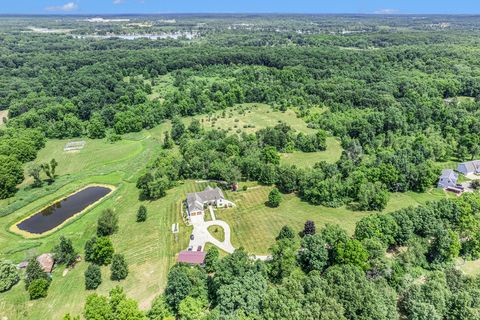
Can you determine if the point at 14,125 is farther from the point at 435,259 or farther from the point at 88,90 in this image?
the point at 435,259

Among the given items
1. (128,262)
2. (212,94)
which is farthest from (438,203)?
(212,94)

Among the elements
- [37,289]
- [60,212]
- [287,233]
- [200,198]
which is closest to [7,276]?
[37,289]

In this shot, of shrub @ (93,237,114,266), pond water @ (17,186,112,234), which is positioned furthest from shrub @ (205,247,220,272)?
pond water @ (17,186,112,234)

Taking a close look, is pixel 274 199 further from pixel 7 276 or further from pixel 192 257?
pixel 7 276

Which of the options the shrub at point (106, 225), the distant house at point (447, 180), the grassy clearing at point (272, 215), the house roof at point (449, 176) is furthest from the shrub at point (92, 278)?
the house roof at point (449, 176)

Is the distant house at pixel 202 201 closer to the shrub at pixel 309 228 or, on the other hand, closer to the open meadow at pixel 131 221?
the open meadow at pixel 131 221

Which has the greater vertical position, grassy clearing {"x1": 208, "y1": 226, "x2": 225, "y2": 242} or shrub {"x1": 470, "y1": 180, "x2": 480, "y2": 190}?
shrub {"x1": 470, "y1": 180, "x2": 480, "y2": 190}

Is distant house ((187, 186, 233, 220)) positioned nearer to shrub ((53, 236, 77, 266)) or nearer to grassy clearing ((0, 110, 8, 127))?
shrub ((53, 236, 77, 266))
